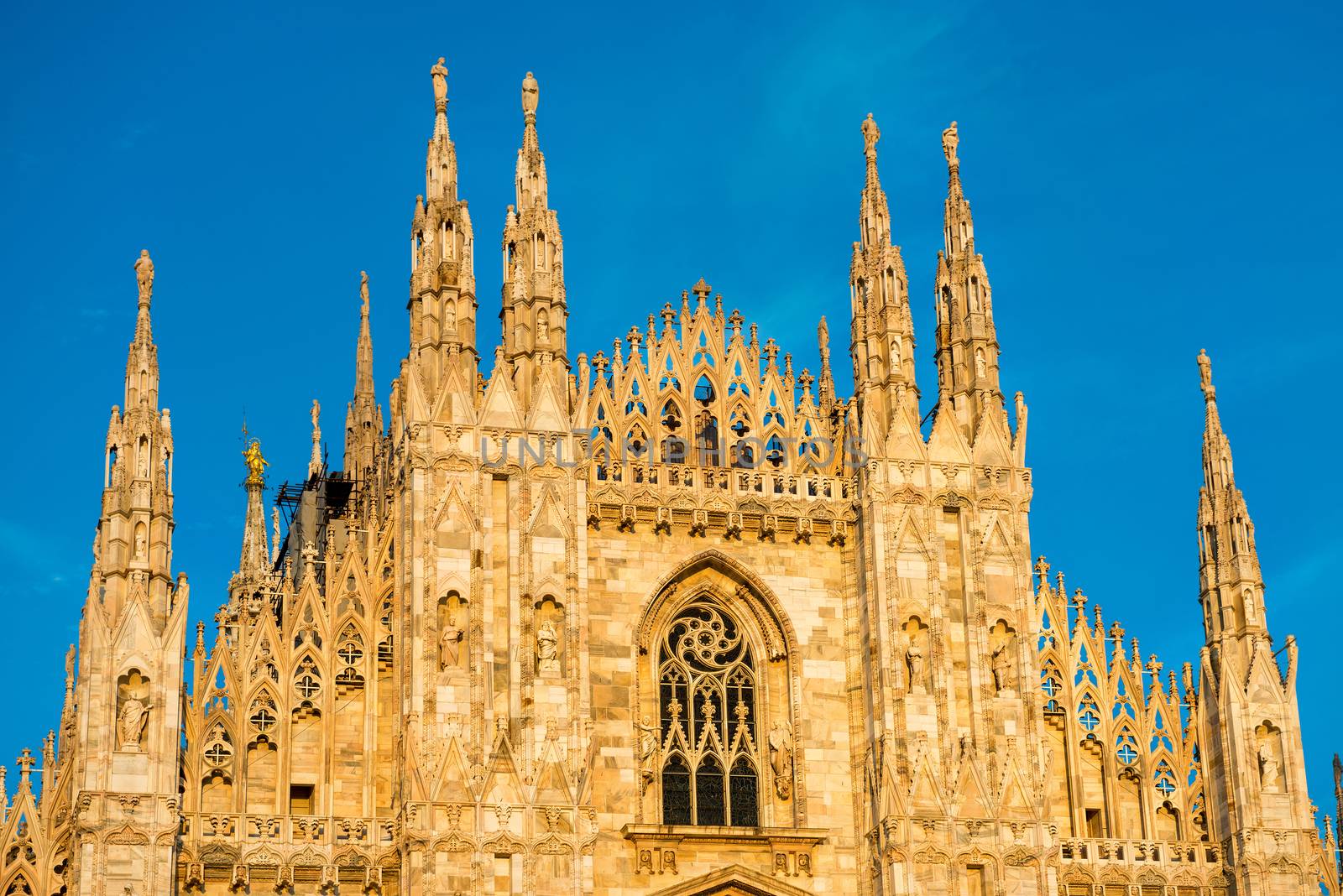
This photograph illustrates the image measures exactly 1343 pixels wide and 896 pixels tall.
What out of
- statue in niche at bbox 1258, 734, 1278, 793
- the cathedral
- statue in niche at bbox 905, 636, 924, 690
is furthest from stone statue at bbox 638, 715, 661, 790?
statue in niche at bbox 1258, 734, 1278, 793

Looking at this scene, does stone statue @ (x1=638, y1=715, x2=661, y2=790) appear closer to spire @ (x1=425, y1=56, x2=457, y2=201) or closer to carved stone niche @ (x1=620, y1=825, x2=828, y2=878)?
carved stone niche @ (x1=620, y1=825, x2=828, y2=878)

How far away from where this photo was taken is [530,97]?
41.0 meters

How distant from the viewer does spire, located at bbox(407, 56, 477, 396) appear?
38312mm

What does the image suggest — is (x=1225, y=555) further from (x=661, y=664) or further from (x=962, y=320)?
(x=661, y=664)

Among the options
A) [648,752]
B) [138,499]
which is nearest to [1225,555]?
[648,752]

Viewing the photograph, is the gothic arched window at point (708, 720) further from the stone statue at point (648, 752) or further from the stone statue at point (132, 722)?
the stone statue at point (132, 722)

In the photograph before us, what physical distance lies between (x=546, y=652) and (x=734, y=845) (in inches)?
165

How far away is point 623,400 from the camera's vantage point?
39.8m

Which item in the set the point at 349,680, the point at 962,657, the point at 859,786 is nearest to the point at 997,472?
the point at 962,657

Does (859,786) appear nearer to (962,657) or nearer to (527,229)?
(962,657)

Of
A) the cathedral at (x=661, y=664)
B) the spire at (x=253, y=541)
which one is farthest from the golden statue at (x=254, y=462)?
the cathedral at (x=661, y=664)

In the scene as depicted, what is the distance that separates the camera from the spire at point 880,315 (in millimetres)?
40156

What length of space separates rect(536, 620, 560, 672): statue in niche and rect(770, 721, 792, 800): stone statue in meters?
3.86

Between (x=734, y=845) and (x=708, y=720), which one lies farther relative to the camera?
(x=708, y=720)
